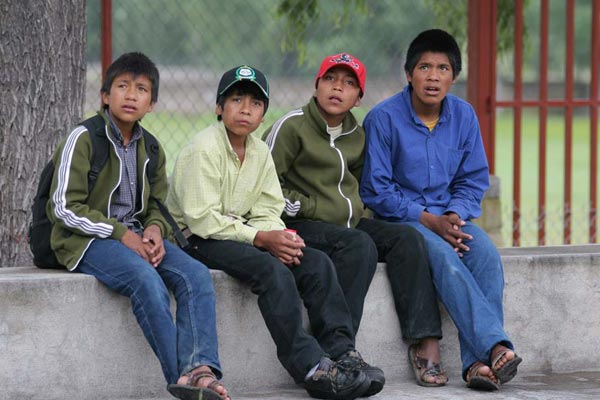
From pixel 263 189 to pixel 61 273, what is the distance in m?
0.89

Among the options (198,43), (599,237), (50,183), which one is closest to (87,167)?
(50,183)

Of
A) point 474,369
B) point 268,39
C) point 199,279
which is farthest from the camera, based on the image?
point 268,39

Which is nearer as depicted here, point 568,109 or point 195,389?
point 195,389

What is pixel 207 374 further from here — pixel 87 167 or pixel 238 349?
pixel 87 167

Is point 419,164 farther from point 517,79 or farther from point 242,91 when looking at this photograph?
point 517,79

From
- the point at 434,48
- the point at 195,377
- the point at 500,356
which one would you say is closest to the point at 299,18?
the point at 434,48

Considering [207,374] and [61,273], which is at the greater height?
[61,273]

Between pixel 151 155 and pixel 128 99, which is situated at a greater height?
pixel 128 99

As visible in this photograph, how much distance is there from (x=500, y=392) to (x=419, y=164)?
3.53 feet

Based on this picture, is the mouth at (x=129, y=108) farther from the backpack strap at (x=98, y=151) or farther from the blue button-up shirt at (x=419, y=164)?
the blue button-up shirt at (x=419, y=164)

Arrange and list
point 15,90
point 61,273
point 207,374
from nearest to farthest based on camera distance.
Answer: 1. point 207,374
2. point 61,273
3. point 15,90

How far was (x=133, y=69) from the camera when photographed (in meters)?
4.56

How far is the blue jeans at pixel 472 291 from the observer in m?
4.59

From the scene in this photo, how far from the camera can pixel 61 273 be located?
443 centimetres
